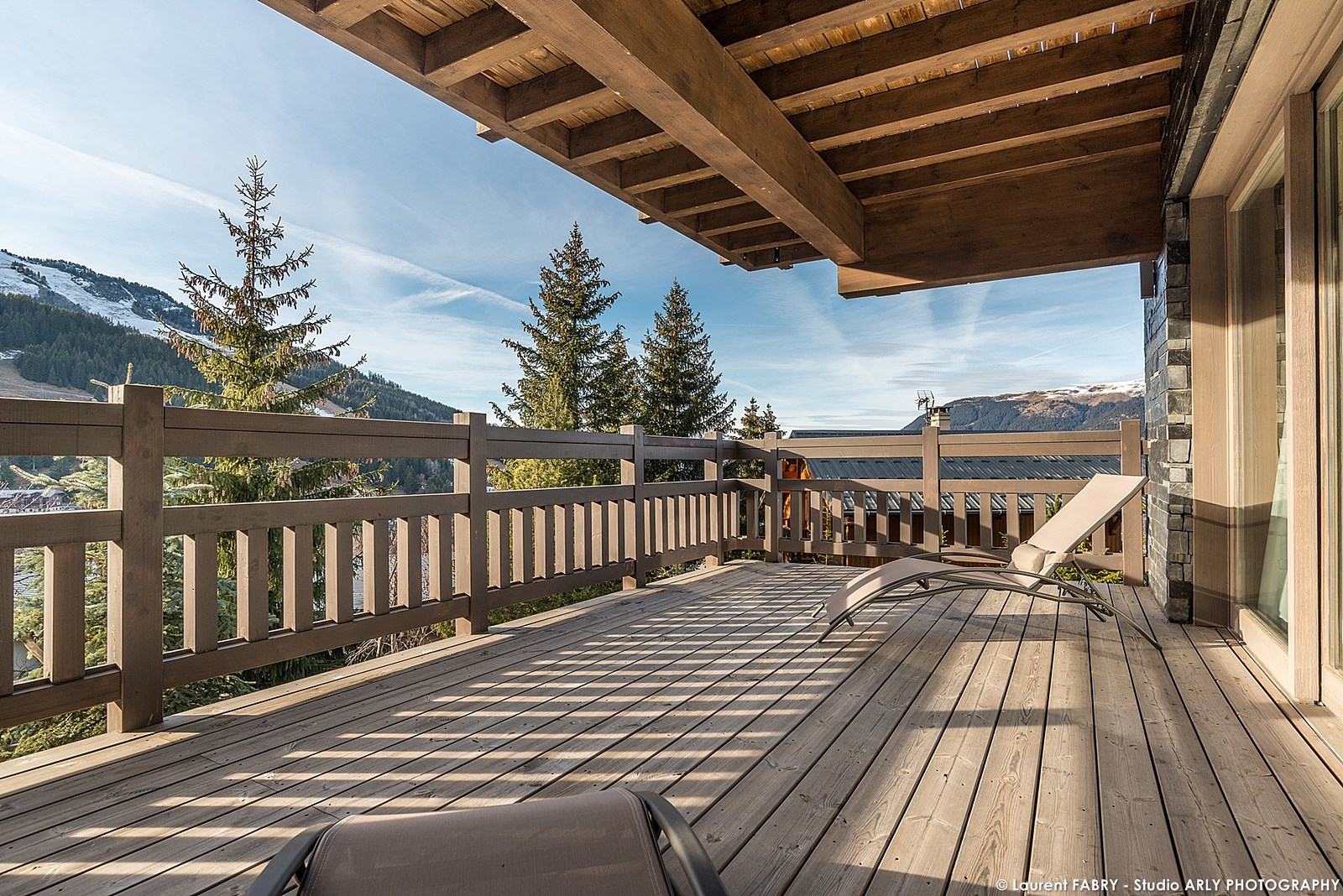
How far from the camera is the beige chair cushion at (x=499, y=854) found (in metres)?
0.99

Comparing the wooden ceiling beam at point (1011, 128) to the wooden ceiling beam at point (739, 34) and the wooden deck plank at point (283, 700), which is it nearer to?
the wooden ceiling beam at point (739, 34)

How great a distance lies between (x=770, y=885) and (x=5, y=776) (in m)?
2.16

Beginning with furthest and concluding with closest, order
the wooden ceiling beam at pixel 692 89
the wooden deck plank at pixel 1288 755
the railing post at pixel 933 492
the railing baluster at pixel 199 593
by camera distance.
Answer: the railing post at pixel 933 492, the railing baluster at pixel 199 593, the wooden ceiling beam at pixel 692 89, the wooden deck plank at pixel 1288 755

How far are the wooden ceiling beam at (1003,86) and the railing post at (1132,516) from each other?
97.9 inches

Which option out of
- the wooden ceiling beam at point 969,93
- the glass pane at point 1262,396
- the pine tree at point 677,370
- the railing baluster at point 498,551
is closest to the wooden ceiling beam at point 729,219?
the wooden ceiling beam at point 969,93

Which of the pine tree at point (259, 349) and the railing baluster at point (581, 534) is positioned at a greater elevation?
the pine tree at point (259, 349)

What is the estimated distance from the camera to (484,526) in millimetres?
3617

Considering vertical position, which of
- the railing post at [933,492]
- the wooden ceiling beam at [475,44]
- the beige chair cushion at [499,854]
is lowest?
the beige chair cushion at [499,854]

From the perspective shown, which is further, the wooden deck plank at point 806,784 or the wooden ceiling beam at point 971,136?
the wooden ceiling beam at point 971,136

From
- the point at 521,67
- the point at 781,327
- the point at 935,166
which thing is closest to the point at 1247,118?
the point at 935,166

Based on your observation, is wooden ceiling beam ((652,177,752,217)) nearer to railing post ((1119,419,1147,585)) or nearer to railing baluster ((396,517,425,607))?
railing baluster ((396,517,425,607))

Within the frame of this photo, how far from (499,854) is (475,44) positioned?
2.63 meters

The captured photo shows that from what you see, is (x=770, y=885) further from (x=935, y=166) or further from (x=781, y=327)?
(x=781, y=327)

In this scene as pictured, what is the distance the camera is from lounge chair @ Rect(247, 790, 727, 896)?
3.22 feet
